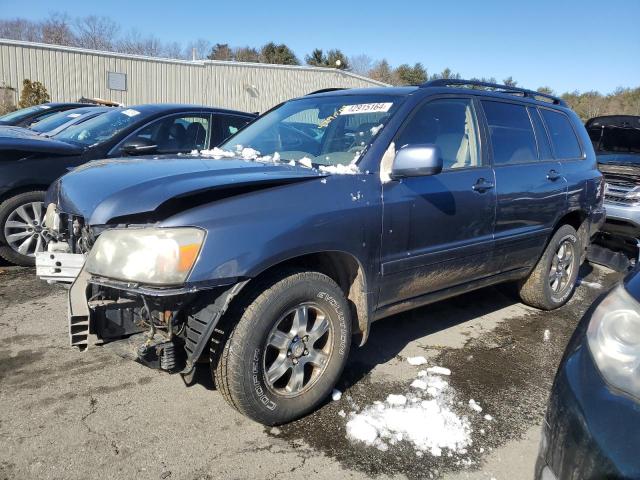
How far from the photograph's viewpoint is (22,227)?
16.4ft

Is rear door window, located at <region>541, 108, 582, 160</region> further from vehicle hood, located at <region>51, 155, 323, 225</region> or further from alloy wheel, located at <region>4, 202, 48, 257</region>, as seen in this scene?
alloy wheel, located at <region>4, 202, 48, 257</region>

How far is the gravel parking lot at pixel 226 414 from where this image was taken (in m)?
2.44

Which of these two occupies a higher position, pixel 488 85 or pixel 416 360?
pixel 488 85

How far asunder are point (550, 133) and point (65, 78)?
2492 cm

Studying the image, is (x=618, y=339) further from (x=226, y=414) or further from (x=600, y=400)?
(x=226, y=414)

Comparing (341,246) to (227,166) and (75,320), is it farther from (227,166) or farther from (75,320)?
(75,320)

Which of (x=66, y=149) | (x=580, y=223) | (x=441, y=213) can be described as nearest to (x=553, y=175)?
(x=580, y=223)

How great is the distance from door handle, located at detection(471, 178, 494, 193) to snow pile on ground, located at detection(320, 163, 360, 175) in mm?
1071

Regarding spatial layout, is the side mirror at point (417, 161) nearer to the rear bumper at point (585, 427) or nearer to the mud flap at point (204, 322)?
the mud flap at point (204, 322)

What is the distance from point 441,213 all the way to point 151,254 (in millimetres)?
1882

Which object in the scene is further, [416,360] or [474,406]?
[416,360]

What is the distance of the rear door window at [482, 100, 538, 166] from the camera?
13.0ft

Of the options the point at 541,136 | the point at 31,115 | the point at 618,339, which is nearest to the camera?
the point at 618,339

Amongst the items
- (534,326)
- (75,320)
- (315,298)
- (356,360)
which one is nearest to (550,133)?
(534,326)
